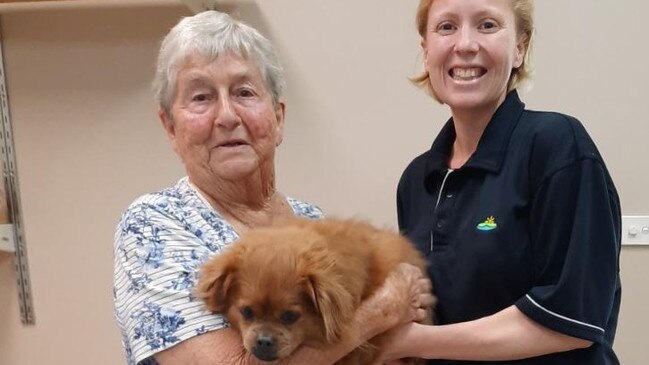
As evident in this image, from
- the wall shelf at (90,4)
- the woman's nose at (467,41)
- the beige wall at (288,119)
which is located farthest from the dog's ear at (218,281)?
the wall shelf at (90,4)

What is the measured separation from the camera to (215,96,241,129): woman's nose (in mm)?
1381

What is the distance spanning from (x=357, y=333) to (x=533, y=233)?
0.39m

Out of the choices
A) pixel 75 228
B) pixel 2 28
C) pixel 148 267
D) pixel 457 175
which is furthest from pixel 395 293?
pixel 2 28

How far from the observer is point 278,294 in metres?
1.16

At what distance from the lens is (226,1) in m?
2.29

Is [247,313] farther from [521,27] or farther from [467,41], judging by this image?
[521,27]

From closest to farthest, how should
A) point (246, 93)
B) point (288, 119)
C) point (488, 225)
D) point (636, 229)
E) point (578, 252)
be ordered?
point (578, 252), point (488, 225), point (246, 93), point (636, 229), point (288, 119)

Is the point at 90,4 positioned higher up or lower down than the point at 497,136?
higher up

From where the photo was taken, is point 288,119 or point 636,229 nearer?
point 636,229

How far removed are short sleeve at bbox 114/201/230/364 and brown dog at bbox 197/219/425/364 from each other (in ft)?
0.13

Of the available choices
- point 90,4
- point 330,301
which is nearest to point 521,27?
point 330,301

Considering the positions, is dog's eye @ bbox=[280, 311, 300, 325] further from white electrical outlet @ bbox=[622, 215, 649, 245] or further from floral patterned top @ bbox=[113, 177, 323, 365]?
white electrical outlet @ bbox=[622, 215, 649, 245]

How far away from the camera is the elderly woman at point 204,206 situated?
1.15 m

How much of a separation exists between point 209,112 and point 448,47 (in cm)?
56
